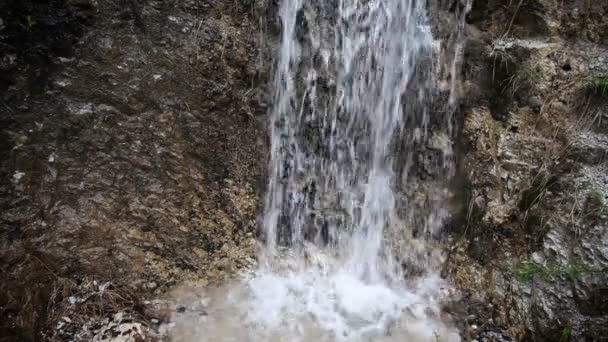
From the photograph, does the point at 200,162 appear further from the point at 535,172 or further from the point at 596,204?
the point at 596,204

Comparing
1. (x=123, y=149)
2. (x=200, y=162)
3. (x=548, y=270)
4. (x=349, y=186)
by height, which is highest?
(x=123, y=149)

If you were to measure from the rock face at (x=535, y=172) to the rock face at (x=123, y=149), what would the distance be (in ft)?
5.00

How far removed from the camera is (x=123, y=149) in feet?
9.28

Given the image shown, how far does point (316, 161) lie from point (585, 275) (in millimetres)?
1838

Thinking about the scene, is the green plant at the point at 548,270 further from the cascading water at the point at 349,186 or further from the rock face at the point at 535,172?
the cascading water at the point at 349,186

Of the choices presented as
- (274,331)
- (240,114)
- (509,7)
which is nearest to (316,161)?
(240,114)

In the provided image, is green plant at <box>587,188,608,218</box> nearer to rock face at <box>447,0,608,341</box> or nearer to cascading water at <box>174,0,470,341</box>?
rock face at <box>447,0,608,341</box>

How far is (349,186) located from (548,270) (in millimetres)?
1405

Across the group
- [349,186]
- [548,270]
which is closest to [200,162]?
[349,186]

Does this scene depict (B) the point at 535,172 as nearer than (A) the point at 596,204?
No

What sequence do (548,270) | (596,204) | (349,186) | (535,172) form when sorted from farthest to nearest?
(349,186), (535,172), (548,270), (596,204)

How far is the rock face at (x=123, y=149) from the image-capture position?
256 cm

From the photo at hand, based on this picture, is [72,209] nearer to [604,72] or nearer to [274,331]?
[274,331]

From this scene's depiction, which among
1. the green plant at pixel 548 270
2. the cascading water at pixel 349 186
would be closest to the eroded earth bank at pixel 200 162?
the green plant at pixel 548 270
